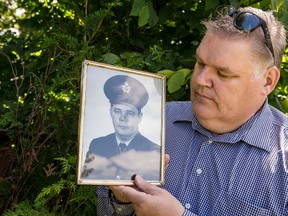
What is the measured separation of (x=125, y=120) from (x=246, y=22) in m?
0.61

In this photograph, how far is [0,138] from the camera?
2.74 metres

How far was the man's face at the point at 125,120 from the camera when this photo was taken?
5.80 ft

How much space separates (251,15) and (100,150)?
783mm

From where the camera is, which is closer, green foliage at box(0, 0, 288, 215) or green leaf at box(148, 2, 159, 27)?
green foliage at box(0, 0, 288, 215)

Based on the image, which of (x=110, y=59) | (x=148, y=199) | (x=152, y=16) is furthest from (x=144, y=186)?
(x=152, y=16)

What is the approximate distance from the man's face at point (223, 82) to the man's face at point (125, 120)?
318mm

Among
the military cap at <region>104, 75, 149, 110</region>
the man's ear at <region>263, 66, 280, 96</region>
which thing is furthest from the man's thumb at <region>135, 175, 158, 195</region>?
the man's ear at <region>263, 66, 280, 96</region>

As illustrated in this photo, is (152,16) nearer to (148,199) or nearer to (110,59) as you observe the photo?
(110,59)

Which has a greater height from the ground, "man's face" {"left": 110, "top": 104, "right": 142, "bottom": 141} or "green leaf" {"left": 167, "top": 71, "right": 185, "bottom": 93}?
"green leaf" {"left": 167, "top": 71, "right": 185, "bottom": 93}

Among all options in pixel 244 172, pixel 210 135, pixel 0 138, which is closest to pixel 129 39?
pixel 0 138

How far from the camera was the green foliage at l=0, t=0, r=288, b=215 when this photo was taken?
2.35 m

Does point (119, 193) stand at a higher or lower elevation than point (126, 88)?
lower

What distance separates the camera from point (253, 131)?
2.06 meters

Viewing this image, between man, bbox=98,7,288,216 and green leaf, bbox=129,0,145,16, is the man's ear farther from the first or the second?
green leaf, bbox=129,0,145,16
